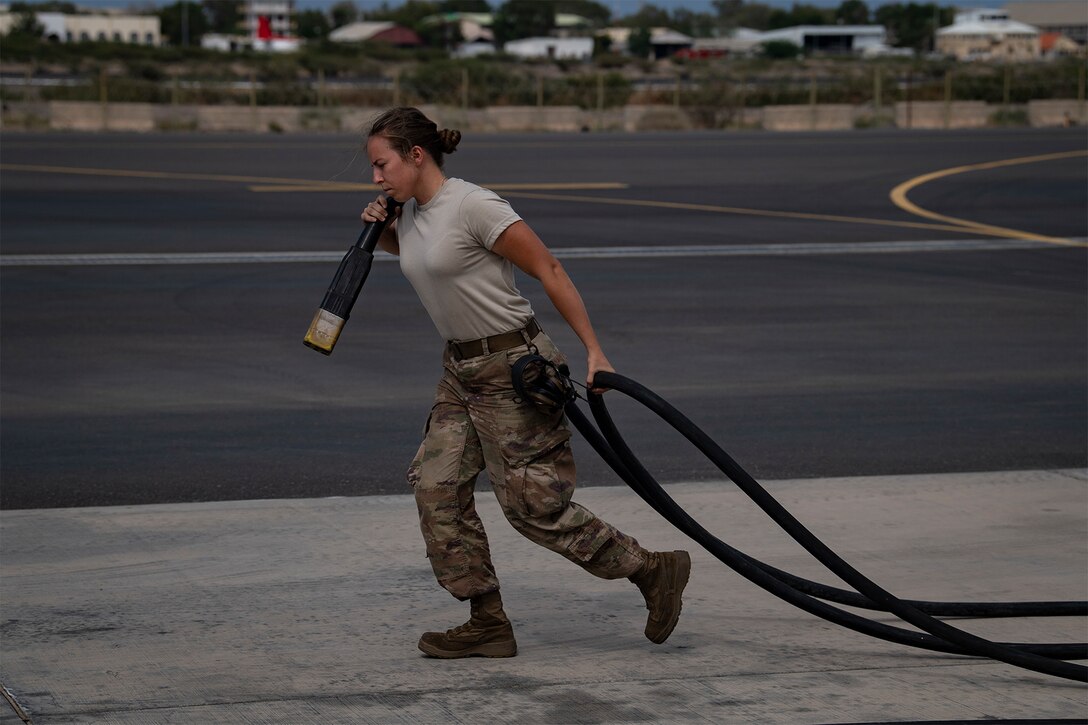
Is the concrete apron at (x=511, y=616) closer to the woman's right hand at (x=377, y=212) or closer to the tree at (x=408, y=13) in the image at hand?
the woman's right hand at (x=377, y=212)

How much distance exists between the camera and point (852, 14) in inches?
7451

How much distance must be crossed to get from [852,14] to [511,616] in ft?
636

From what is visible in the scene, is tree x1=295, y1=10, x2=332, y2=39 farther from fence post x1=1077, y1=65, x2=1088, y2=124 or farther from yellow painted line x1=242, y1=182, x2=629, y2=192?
yellow painted line x1=242, y1=182, x2=629, y2=192

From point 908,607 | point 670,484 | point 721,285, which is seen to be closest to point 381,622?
point 908,607

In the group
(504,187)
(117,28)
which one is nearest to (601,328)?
(504,187)

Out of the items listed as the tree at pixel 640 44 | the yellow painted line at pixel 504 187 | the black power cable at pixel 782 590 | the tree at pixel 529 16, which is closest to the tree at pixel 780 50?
the tree at pixel 640 44

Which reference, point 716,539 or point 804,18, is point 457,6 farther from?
point 716,539

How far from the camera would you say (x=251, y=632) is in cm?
487

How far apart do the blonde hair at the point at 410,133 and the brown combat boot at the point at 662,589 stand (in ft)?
4.72

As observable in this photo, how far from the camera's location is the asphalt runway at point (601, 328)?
7.70m

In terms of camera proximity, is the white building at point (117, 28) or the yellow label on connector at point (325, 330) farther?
the white building at point (117, 28)

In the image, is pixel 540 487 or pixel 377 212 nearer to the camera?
pixel 540 487

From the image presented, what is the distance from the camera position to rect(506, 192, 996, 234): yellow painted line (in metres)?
18.3

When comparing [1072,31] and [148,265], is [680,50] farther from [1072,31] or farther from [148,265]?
[148,265]
